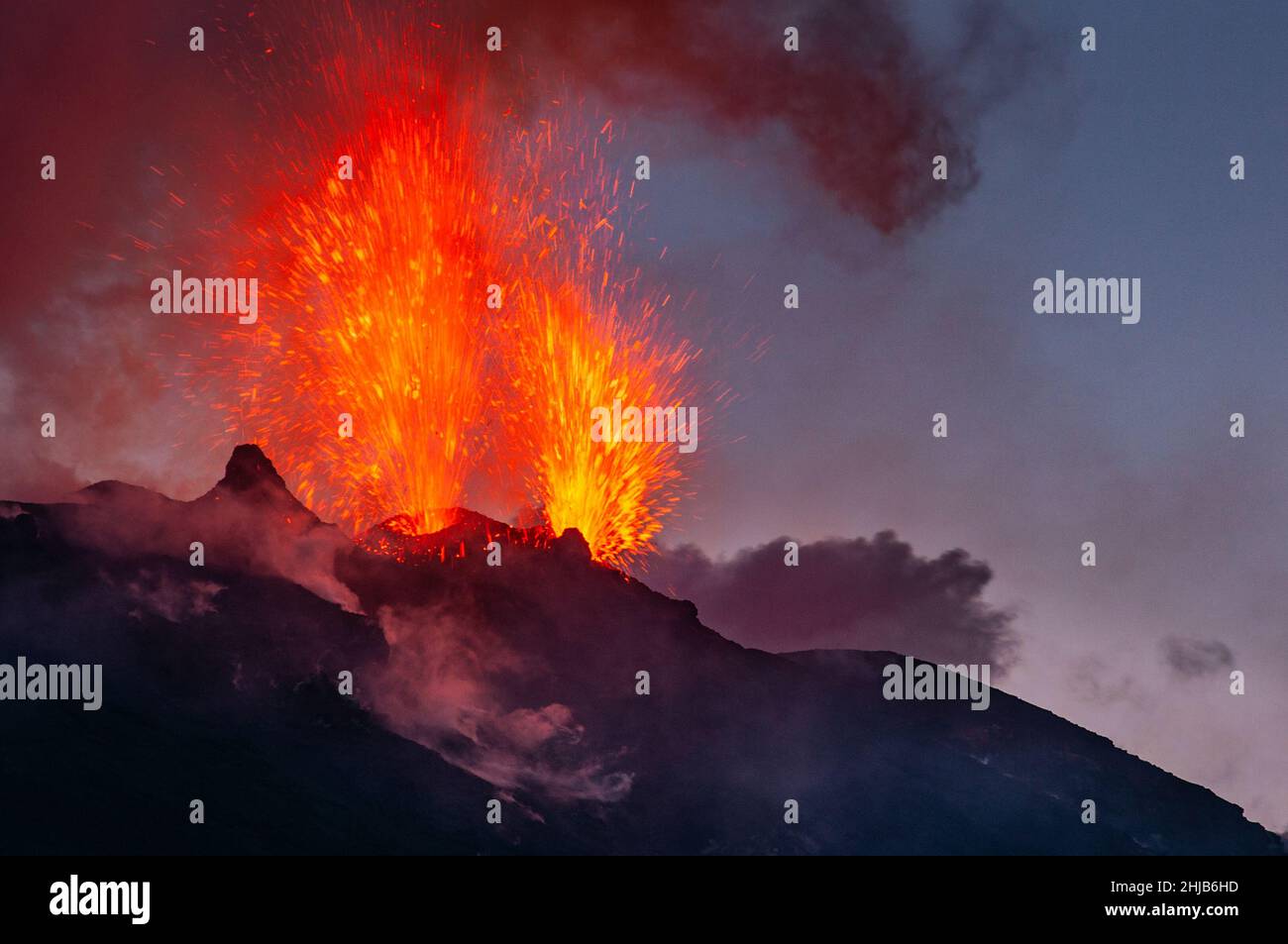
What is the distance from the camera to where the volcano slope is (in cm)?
10006

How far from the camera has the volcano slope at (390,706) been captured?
328 feet

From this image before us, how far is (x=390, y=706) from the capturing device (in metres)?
111

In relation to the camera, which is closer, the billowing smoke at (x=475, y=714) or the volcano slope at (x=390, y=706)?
the volcano slope at (x=390, y=706)

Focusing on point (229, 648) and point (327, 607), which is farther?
point (327, 607)

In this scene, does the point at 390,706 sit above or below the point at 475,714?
above

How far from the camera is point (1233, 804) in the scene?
188375 millimetres

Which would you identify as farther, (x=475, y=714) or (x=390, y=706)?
(x=390, y=706)

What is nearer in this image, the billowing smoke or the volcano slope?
the volcano slope

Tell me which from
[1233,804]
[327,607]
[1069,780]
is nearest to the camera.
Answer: [327,607]

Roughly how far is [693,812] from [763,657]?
3227cm
